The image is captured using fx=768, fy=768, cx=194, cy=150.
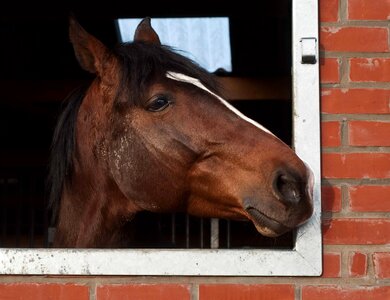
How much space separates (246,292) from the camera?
8.04 ft

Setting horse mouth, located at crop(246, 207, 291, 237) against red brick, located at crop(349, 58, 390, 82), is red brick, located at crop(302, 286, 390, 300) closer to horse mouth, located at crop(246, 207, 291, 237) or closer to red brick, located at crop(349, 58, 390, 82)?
horse mouth, located at crop(246, 207, 291, 237)

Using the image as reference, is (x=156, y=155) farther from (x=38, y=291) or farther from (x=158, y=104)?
(x=38, y=291)

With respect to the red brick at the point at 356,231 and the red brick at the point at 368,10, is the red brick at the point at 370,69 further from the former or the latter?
the red brick at the point at 356,231

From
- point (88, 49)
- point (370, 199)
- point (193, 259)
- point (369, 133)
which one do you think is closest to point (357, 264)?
point (370, 199)

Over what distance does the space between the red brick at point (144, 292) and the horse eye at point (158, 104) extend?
639 mm

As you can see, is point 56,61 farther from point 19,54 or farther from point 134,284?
point 134,284

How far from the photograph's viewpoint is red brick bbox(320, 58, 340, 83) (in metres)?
2.54

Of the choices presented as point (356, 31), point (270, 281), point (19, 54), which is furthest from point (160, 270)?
point (19, 54)

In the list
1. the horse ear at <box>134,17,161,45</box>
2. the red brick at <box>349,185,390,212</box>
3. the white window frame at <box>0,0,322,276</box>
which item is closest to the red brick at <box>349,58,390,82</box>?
the white window frame at <box>0,0,322,276</box>

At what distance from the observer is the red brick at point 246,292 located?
245 cm

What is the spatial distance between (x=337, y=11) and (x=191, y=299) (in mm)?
1070

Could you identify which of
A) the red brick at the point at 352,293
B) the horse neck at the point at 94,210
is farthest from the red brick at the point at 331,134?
the horse neck at the point at 94,210

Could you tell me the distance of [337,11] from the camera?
2580 millimetres

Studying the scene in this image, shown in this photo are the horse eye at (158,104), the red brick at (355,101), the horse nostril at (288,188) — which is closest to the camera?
the horse nostril at (288,188)
